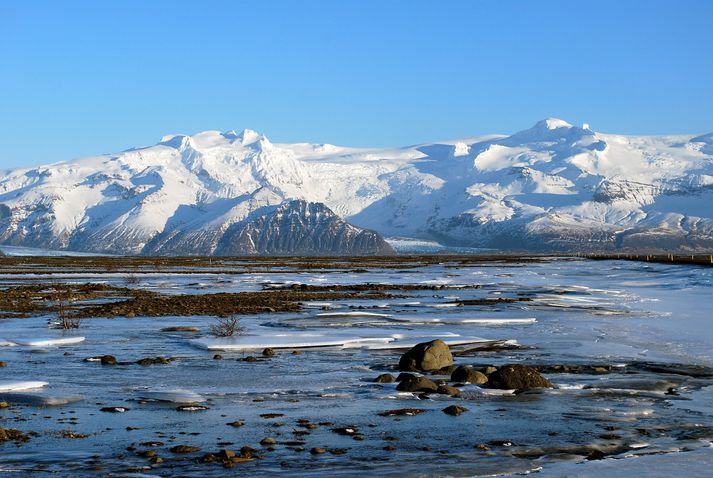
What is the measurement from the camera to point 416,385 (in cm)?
2216

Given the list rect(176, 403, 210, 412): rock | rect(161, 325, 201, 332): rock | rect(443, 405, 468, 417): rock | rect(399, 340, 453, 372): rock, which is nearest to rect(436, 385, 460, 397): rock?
rect(443, 405, 468, 417): rock

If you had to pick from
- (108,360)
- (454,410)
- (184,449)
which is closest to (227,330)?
(108,360)

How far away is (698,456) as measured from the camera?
51.4 ft

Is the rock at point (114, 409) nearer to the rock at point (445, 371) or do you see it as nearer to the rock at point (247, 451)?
the rock at point (247, 451)

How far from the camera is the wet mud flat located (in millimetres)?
15797

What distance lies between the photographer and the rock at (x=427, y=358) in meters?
25.2

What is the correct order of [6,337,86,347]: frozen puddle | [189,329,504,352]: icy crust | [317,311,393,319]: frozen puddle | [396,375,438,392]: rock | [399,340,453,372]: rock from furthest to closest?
[317,311,393,319]: frozen puddle, [6,337,86,347]: frozen puddle, [189,329,504,352]: icy crust, [399,340,453,372]: rock, [396,375,438,392]: rock

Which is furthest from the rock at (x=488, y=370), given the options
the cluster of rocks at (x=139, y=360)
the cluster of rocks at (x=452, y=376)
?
the cluster of rocks at (x=139, y=360)

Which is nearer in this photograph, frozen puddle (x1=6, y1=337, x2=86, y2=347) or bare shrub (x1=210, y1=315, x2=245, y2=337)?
frozen puddle (x1=6, y1=337, x2=86, y2=347)

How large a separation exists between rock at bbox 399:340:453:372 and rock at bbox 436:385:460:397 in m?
2.98

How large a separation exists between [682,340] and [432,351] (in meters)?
11.1

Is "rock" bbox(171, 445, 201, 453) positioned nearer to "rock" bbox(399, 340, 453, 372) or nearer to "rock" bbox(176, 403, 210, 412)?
"rock" bbox(176, 403, 210, 412)

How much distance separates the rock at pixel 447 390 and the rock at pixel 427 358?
9.77ft

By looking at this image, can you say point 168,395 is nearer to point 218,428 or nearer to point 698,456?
point 218,428
